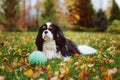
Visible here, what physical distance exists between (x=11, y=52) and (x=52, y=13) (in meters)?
23.6

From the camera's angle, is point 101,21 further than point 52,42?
Yes

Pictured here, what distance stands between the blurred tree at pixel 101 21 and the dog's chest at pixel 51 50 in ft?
72.5

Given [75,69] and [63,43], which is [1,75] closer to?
[75,69]

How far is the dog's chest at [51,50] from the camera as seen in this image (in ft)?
22.9

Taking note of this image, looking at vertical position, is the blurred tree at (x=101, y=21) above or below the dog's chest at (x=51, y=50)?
below

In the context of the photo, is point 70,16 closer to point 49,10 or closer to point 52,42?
point 49,10

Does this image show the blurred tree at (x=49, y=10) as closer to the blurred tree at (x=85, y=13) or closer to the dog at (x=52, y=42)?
the blurred tree at (x=85, y=13)

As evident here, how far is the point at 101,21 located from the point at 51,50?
22786 millimetres

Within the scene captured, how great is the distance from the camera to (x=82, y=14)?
31.9 meters

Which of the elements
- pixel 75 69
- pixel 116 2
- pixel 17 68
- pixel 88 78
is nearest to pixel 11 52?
pixel 17 68

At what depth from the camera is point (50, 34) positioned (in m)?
6.71

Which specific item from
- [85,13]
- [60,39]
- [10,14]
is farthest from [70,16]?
[60,39]

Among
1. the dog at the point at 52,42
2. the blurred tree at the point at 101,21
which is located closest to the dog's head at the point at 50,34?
the dog at the point at 52,42

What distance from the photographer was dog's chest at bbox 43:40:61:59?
6969 millimetres
